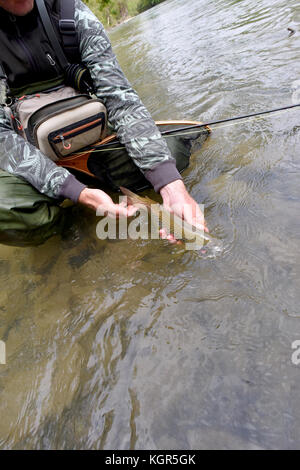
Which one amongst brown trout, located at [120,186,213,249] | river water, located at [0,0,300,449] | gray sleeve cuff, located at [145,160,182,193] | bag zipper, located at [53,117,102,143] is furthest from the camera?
bag zipper, located at [53,117,102,143]

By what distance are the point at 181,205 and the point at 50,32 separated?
1.46 metres

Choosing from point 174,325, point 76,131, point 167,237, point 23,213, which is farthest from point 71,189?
point 174,325

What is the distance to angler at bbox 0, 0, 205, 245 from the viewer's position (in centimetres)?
198

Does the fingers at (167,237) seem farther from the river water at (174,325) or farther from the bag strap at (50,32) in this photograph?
the bag strap at (50,32)

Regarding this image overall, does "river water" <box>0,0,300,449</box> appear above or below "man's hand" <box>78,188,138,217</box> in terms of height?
below

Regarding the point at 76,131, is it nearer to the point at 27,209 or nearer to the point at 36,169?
the point at 36,169

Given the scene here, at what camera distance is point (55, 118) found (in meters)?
2.04

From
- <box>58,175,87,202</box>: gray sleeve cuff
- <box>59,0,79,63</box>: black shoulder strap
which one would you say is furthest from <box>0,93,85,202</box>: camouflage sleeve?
<box>59,0,79,63</box>: black shoulder strap

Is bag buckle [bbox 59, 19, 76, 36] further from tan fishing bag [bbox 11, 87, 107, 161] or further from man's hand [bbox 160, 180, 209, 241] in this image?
man's hand [bbox 160, 180, 209, 241]

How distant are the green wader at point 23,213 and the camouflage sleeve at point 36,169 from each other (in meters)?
0.06

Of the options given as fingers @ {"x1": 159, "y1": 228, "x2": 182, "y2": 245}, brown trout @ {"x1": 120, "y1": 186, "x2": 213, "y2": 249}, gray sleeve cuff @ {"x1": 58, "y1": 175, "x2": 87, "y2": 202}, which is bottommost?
fingers @ {"x1": 159, "y1": 228, "x2": 182, "y2": 245}

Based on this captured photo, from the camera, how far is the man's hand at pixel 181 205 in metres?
1.90

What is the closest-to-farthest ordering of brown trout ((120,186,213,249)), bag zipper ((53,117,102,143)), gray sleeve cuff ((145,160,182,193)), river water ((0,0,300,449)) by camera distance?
1. river water ((0,0,300,449))
2. brown trout ((120,186,213,249))
3. gray sleeve cuff ((145,160,182,193))
4. bag zipper ((53,117,102,143))

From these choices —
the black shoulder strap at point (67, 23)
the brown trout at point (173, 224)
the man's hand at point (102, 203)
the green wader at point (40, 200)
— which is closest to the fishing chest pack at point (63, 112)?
the black shoulder strap at point (67, 23)
